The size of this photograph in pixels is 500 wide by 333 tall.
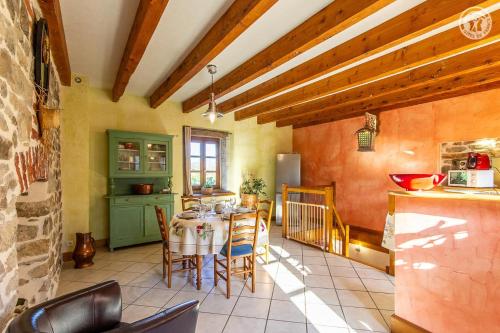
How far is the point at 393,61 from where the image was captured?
9.44ft

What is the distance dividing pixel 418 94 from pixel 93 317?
5170 millimetres

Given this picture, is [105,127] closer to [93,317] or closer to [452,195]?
[93,317]

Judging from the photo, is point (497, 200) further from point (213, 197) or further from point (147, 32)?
point (213, 197)

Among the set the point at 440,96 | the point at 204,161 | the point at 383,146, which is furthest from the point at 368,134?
the point at 204,161

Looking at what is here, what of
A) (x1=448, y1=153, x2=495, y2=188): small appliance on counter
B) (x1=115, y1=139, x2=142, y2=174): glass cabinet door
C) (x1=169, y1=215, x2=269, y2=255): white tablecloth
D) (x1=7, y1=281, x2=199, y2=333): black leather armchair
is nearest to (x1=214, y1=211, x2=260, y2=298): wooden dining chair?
(x1=169, y1=215, x2=269, y2=255): white tablecloth

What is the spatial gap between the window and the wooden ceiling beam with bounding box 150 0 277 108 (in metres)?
2.08

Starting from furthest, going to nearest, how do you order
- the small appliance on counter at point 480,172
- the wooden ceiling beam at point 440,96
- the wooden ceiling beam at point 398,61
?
the wooden ceiling beam at point 440,96
the small appliance on counter at point 480,172
the wooden ceiling beam at point 398,61

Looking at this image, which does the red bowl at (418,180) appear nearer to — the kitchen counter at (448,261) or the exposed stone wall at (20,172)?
the kitchen counter at (448,261)

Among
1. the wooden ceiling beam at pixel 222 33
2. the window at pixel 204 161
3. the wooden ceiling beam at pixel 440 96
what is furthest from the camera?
the window at pixel 204 161

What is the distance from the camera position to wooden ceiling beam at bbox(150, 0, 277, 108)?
184 centimetres

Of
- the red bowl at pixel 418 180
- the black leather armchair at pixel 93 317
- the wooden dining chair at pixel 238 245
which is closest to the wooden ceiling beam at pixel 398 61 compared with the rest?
the red bowl at pixel 418 180

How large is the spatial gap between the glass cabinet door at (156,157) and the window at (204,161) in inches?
32.6

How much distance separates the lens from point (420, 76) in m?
3.38

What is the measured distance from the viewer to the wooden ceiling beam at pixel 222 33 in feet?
6.04
